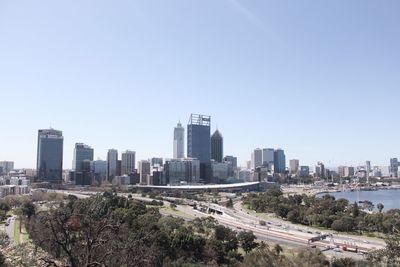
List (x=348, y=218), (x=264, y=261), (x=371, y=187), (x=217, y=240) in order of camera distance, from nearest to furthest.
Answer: (x=264, y=261) < (x=217, y=240) < (x=348, y=218) < (x=371, y=187)

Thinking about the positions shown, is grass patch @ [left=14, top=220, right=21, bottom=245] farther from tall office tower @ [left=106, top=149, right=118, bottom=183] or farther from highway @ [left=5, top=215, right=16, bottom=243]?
tall office tower @ [left=106, top=149, right=118, bottom=183]

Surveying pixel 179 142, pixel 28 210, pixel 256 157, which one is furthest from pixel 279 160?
pixel 28 210

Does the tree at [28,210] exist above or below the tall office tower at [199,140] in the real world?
below

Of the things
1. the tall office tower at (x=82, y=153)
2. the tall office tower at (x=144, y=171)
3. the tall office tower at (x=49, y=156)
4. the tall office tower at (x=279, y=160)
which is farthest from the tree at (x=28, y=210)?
the tall office tower at (x=279, y=160)

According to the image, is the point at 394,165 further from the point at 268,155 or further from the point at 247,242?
the point at 247,242

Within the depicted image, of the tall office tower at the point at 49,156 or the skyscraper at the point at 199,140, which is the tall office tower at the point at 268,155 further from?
the tall office tower at the point at 49,156

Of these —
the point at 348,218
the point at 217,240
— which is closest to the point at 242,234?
the point at 217,240

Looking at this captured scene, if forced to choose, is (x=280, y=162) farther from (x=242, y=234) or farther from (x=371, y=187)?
(x=242, y=234)
